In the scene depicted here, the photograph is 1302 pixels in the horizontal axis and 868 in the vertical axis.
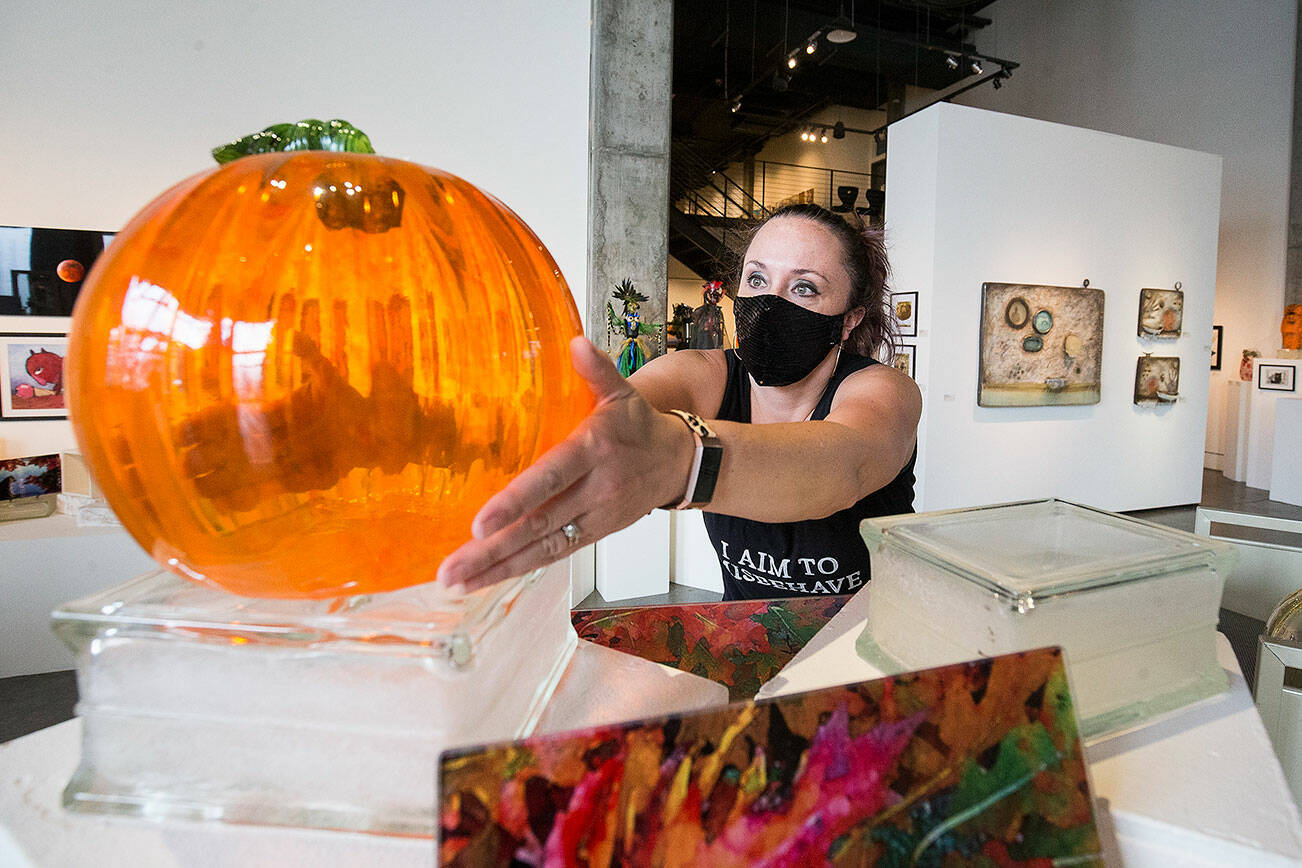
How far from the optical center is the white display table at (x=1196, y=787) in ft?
1.60

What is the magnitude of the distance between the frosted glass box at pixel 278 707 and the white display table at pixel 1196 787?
327 mm

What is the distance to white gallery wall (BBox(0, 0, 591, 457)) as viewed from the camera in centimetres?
359

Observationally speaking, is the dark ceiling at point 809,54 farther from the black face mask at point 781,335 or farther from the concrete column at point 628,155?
the black face mask at point 781,335

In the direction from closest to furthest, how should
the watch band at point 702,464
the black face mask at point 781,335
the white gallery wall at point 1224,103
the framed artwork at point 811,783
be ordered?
the framed artwork at point 811,783 → the watch band at point 702,464 → the black face mask at point 781,335 → the white gallery wall at point 1224,103

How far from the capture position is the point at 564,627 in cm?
74

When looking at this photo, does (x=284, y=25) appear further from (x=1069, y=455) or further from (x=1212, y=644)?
(x=1069, y=455)

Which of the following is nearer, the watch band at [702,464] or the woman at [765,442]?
the woman at [765,442]

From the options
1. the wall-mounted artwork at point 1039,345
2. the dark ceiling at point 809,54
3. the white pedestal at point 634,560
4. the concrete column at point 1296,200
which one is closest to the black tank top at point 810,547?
the white pedestal at point 634,560

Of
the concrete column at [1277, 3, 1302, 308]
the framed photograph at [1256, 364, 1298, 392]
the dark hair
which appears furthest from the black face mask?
the concrete column at [1277, 3, 1302, 308]

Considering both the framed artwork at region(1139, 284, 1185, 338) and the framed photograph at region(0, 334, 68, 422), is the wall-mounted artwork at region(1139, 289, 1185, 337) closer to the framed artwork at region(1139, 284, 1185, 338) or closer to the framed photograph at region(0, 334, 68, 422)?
the framed artwork at region(1139, 284, 1185, 338)

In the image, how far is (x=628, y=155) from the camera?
441cm

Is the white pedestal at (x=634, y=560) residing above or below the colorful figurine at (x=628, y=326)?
below

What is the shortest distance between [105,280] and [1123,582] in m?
0.85

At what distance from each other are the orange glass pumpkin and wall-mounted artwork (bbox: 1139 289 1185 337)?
8023mm
